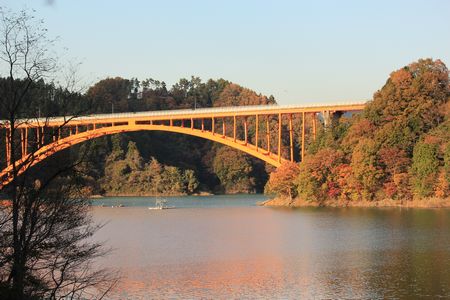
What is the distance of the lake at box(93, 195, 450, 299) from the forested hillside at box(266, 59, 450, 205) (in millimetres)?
4255

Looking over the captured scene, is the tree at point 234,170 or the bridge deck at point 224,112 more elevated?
the bridge deck at point 224,112

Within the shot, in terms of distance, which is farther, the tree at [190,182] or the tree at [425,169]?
the tree at [190,182]

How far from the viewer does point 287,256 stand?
3000 cm

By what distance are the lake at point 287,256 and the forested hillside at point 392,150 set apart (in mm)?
4255

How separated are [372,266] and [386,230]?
449 inches

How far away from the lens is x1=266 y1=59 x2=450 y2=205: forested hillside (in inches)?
2072

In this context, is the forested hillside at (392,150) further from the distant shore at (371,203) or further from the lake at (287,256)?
the lake at (287,256)

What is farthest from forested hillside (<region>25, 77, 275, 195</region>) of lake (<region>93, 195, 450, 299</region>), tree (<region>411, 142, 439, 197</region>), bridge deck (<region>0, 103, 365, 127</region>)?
lake (<region>93, 195, 450, 299</region>)

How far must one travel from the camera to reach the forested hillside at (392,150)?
52.6 metres

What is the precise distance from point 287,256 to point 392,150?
26130 mm

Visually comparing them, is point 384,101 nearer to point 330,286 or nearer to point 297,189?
point 297,189

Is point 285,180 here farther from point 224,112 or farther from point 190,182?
point 190,182

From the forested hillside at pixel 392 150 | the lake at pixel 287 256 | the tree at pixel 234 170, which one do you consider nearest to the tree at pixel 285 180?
the forested hillside at pixel 392 150

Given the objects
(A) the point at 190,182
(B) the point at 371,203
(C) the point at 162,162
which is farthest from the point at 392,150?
(C) the point at 162,162
